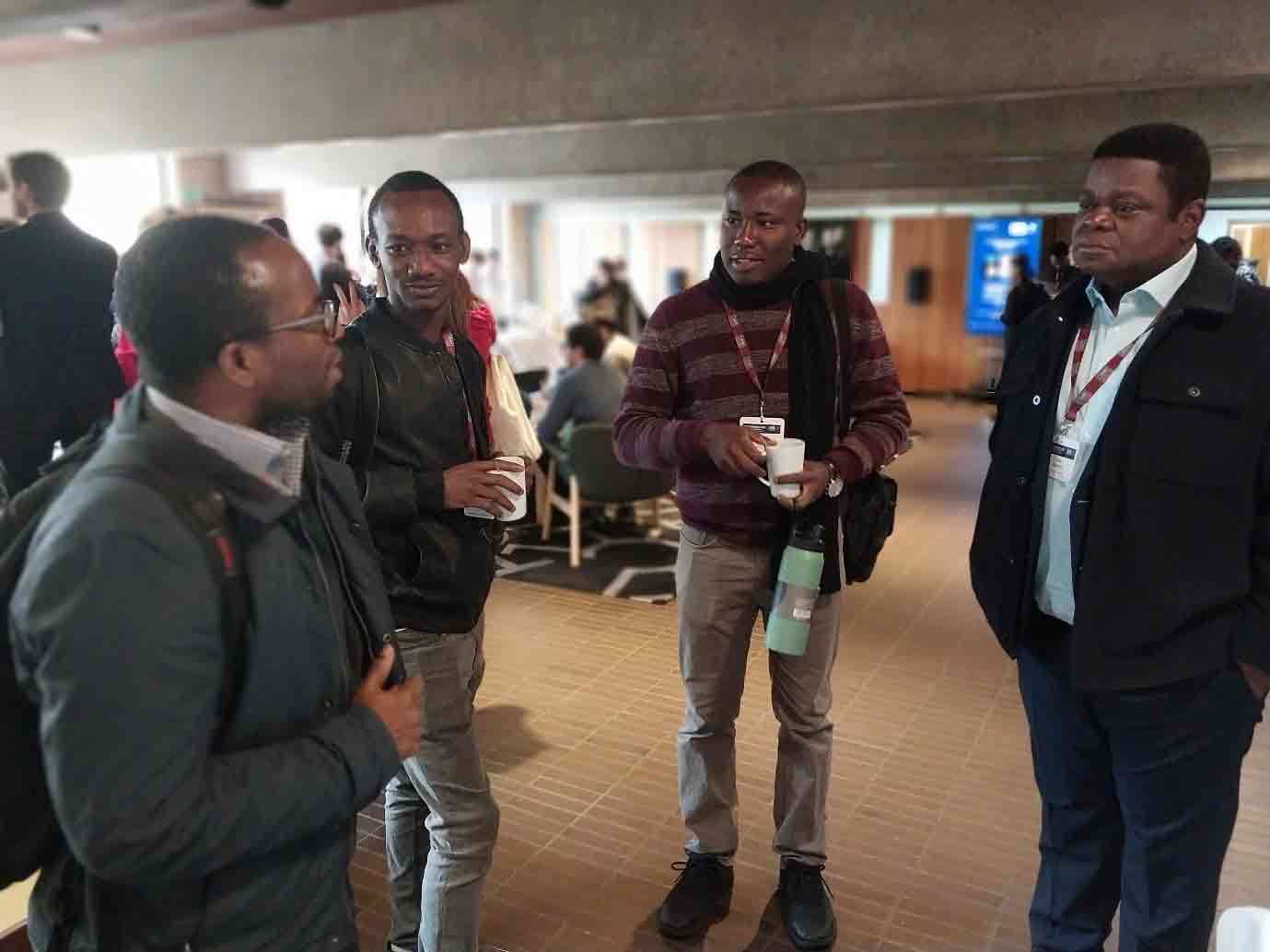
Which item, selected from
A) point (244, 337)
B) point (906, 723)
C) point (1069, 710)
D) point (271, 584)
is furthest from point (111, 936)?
point (906, 723)

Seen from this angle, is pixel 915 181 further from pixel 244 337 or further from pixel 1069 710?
pixel 244 337

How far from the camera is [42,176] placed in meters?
3.43

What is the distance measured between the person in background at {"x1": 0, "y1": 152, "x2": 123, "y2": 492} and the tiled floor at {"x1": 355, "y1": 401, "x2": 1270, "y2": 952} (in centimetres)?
190

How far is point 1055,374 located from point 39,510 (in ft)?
5.50

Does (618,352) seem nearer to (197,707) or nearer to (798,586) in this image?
(798,586)

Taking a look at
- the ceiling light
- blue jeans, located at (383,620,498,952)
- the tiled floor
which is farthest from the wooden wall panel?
blue jeans, located at (383,620,498,952)

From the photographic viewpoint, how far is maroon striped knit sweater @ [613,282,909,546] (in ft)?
7.14

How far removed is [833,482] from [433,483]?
3.00 ft

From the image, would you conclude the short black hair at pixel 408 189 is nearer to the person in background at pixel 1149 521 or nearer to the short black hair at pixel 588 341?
the person in background at pixel 1149 521

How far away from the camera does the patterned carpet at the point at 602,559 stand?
16.8 ft

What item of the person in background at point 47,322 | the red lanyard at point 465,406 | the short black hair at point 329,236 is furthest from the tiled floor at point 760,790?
the short black hair at point 329,236

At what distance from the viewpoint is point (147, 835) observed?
2.98 feet

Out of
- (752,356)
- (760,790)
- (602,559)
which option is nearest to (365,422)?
(752,356)

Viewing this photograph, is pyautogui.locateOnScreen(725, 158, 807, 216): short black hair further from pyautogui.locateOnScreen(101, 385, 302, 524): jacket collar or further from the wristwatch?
pyautogui.locateOnScreen(101, 385, 302, 524): jacket collar
